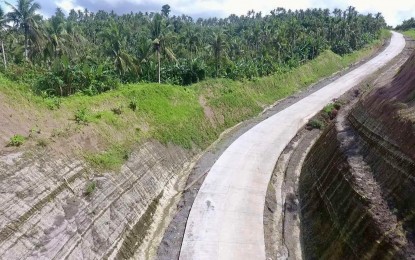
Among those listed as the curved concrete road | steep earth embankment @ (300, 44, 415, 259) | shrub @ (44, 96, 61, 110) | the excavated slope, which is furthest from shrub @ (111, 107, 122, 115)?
steep earth embankment @ (300, 44, 415, 259)

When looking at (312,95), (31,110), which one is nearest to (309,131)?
(312,95)

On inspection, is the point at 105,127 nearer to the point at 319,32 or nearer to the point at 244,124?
the point at 244,124

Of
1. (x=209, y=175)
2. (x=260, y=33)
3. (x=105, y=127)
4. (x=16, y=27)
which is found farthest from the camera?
(x=260, y=33)

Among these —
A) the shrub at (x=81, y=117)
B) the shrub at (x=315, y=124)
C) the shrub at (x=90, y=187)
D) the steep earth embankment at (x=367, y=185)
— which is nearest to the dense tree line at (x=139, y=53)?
the shrub at (x=81, y=117)

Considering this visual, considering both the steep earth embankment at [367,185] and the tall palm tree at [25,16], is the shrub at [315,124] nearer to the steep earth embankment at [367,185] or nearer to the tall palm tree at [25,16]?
the steep earth embankment at [367,185]

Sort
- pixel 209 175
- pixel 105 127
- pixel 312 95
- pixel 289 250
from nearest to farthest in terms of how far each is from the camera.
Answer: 1. pixel 289 250
2. pixel 105 127
3. pixel 209 175
4. pixel 312 95

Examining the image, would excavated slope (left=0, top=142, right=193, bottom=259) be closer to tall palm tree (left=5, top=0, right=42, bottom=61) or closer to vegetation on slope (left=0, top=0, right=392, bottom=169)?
vegetation on slope (left=0, top=0, right=392, bottom=169)
